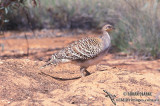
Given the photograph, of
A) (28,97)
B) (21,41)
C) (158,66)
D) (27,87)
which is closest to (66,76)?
(27,87)

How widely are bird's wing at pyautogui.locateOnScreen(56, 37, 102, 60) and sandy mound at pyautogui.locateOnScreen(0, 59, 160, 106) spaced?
48 cm

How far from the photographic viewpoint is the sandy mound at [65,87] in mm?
4512

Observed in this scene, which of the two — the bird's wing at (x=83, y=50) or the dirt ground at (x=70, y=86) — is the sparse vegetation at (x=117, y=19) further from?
→ the dirt ground at (x=70, y=86)

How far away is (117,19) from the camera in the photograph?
1118 centimetres

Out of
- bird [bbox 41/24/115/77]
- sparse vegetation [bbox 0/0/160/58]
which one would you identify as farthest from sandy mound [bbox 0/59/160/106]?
sparse vegetation [bbox 0/0/160/58]

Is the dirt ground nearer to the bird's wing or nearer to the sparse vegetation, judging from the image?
the bird's wing

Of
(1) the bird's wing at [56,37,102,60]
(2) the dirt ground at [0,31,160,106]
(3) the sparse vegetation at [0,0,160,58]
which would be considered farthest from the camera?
(3) the sparse vegetation at [0,0,160,58]

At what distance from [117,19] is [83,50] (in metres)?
5.67

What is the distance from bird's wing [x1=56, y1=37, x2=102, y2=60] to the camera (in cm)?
584

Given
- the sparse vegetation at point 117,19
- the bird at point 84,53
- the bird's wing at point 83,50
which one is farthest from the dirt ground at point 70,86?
the sparse vegetation at point 117,19

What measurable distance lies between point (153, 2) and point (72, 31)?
5069mm

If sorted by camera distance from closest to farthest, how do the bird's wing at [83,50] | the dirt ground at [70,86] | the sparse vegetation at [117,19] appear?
the dirt ground at [70,86], the bird's wing at [83,50], the sparse vegetation at [117,19]

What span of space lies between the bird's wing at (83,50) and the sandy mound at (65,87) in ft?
1.58

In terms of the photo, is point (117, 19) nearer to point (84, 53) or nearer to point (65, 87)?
point (84, 53)
